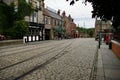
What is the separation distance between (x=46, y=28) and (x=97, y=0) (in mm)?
53866

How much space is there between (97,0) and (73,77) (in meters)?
3.47

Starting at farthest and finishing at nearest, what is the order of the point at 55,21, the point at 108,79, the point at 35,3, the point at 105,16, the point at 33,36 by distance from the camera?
the point at 55,21
the point at 35,3
the point at 33,36
the point at 105,16
the point at 108,79

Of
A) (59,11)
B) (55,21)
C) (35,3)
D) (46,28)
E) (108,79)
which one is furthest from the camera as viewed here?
(59,11)

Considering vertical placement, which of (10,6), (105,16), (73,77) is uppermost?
(10,6)

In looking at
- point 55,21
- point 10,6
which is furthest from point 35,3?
point 55,21

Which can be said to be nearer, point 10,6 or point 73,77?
point 73,77

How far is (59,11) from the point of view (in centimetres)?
8719

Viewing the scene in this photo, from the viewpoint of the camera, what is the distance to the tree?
10.8 meters

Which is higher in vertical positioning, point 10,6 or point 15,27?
point 10,6

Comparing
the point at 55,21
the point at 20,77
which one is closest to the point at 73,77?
the point at 20,77

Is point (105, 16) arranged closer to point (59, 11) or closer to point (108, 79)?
point (108, 79)

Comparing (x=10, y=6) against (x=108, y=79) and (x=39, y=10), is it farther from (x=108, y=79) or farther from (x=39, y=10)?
(x=108, y=79)

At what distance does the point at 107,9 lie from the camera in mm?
11633

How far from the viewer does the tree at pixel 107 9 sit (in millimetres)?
10840
